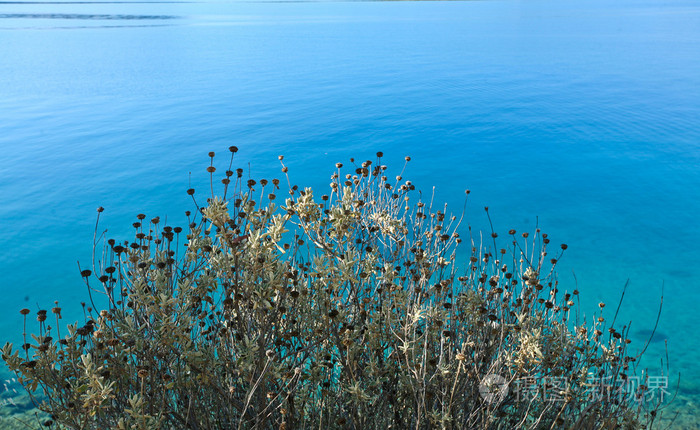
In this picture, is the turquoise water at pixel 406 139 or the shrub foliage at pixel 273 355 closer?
the shrub foliage at pixel 273 355

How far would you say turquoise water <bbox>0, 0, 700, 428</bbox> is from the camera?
7805mm

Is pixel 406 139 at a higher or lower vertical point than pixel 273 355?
higher

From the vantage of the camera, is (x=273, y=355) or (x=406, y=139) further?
(x=406, y=139)

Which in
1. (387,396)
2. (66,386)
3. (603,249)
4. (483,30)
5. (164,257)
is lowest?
(603,249)

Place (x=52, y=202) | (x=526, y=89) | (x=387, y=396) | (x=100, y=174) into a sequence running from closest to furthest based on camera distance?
(x=387, y=396), (x=52, y=202), (x=100, y=174), (x=526, y=89)

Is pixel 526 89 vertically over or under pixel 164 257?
over

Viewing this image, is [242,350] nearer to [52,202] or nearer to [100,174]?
[52,202]

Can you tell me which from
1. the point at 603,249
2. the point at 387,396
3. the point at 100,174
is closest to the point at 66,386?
the point at 387,396

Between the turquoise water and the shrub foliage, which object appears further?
the turquoise water

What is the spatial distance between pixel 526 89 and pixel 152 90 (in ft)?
38.3

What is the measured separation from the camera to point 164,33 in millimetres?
33656

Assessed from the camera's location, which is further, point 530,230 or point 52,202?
point 52,202

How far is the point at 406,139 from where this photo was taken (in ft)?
42.5

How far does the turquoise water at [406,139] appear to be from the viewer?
780 centimetres
